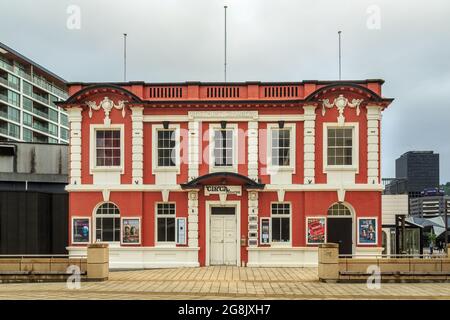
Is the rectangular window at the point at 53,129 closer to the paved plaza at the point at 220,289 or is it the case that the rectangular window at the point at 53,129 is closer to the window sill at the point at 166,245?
the window sill at the point at 166,245

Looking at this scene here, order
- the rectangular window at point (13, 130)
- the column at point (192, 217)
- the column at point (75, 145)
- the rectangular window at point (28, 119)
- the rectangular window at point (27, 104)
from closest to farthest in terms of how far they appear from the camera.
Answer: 1. the column at point (192, 217)
2. the column at point (75, 145)
3. the rectangular window at point (13, 130)
4. the rectangular window at point (28, 119)
5. the rectangular window at point (27, 104)

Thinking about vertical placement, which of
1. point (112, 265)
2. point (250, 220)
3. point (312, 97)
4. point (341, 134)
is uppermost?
point (312, 97)

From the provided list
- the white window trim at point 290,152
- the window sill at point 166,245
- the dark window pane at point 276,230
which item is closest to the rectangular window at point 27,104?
the window sill at point 166,245

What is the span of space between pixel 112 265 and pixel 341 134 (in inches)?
458

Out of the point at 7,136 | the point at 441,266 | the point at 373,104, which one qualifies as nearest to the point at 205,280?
the point at 441,266

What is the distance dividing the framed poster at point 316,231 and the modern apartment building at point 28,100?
201 ft

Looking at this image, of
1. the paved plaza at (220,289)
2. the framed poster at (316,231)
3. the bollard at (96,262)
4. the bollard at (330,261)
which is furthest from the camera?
the framed poster at (316,231)

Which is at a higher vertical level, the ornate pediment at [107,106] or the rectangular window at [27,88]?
the rectangular window at [27,88]

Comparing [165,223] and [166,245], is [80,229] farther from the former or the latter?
[166,245]

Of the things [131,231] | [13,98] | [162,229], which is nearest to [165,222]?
[162,229]

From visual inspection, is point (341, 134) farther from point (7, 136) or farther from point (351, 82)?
point (7, 136)

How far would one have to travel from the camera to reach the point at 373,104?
2589 centimetres

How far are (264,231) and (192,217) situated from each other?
10.6 ft

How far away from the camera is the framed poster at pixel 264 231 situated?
2581cm
